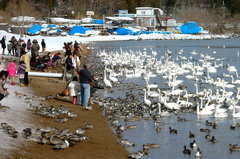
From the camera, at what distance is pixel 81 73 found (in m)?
18.1

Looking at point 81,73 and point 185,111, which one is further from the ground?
point 81,73

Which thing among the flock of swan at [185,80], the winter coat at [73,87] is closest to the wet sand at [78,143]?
the winter coat at [73,87]

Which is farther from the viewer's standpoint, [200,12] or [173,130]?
[200,12]

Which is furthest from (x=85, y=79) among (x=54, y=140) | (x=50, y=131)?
(x=54, y=140)

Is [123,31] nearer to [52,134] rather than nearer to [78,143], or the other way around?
[78,143]

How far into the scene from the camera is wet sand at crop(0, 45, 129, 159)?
38.2 ft

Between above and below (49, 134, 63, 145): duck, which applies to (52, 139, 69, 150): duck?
below

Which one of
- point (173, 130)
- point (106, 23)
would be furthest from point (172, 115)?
point (106, 23)

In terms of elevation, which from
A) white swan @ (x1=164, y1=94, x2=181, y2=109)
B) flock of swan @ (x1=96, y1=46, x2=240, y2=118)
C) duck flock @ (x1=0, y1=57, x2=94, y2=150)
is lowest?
flock of swan @ (x1=96, y1=46, x2=240, y2=118)

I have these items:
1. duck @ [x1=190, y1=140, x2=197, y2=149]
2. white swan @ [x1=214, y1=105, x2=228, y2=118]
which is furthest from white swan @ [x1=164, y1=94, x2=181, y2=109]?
duck @ [x1=190, y1=140, x2=197, y2=149]

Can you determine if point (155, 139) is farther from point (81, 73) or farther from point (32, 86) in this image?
point (32, 86)

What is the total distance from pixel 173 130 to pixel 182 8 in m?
150

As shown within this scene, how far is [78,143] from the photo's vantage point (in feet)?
43.0

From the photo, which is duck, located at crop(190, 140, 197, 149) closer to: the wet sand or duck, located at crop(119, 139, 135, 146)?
duck, located at crop(119, 139, 135, 146)
